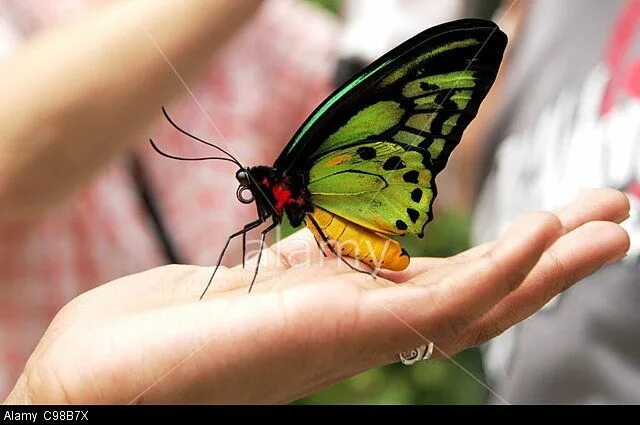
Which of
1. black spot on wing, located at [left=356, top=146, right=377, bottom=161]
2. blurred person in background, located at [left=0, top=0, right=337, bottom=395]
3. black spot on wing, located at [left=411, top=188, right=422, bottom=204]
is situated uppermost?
blurred person in background, located at [left=0, top=0, right=337, bottom=395]

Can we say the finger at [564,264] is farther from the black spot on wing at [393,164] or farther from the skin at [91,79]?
the skin at [91,79]

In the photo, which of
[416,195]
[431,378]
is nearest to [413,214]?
[416,195]

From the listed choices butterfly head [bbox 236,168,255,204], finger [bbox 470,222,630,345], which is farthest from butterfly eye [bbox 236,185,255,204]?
finger [bbox 470,222,630,345]

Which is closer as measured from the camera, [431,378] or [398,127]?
[398,127]

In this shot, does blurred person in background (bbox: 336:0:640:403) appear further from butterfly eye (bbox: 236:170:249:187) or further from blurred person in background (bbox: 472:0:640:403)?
butterfly eye (bbox: 236:170:249:187)

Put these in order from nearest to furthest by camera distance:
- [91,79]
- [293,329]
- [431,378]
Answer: [293,329] → [91,79] → [431,378]

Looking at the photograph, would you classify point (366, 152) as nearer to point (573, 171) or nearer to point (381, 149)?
point (381, 149)
